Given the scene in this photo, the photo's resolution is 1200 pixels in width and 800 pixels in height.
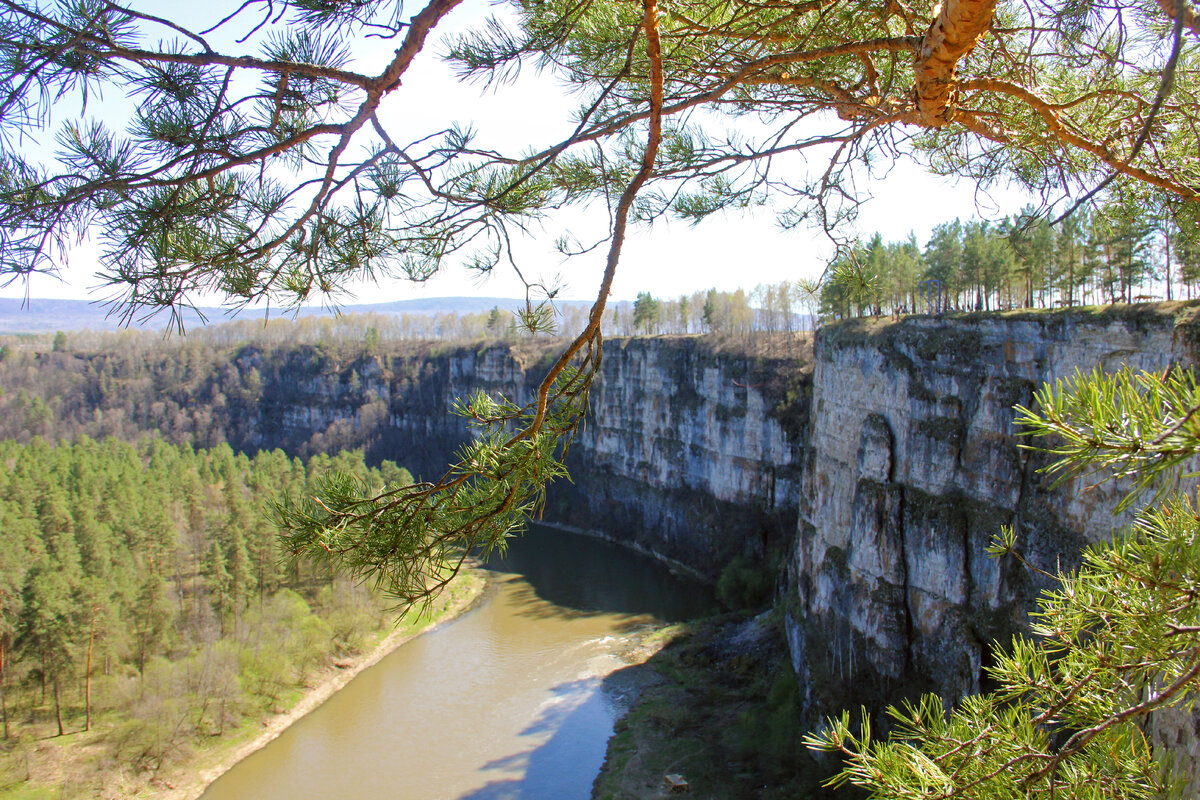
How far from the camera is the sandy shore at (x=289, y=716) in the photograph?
13789 millimetres

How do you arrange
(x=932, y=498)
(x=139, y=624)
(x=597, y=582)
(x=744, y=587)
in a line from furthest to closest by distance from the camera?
(x=597, y=582)
(x=744, y=587)
(x=139, y=624)
(x=932, y=498)

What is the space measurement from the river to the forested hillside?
1.60 metres

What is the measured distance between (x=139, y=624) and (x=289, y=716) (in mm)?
4426

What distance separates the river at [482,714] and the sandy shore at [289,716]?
237mm

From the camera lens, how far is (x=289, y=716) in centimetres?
1656

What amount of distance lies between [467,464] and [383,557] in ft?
1.13

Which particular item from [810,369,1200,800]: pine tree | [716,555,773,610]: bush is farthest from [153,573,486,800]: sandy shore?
[810,369,1200,800]: pine tree

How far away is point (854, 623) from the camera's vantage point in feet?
48.2

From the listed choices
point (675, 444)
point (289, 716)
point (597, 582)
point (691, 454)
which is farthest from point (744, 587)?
point (289, 716)

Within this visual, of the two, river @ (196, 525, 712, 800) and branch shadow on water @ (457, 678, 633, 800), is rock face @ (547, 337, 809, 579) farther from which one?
branch shadow on water @ (457, 678, 633, 800)

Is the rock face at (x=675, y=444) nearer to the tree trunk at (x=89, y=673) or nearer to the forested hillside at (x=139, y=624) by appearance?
the forested hillside at (x=139, y=624)

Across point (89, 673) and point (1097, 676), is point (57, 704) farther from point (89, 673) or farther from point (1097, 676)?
point (1097, 676)

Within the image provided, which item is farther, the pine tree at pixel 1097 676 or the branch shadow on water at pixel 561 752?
the branch shadow on water at pixel 561 752

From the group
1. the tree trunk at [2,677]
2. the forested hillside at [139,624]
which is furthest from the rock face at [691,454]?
the tree trunk at [2,677]
